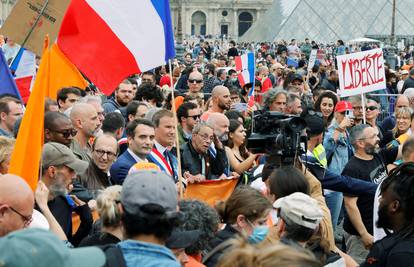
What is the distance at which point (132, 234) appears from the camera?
3.27m

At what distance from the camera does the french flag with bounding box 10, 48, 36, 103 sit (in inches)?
367

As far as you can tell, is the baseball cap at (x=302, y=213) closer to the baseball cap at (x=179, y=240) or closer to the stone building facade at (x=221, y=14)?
the baseball cap at (x=179, y=240)

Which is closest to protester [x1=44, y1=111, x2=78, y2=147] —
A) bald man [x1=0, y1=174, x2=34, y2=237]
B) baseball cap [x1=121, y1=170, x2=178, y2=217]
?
bald man [x1=0, y1=174, x2=34, y2=237]

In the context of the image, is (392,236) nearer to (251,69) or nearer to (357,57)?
(357,57)

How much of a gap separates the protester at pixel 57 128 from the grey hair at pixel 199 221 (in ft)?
5.78

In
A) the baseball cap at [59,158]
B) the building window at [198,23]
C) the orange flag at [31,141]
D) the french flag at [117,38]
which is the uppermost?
the french flag at [117,38]

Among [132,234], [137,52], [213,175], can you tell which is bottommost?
[213,175]

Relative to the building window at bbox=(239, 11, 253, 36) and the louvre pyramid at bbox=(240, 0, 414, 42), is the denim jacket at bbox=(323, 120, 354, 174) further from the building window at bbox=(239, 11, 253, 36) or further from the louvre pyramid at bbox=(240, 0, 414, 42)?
the building window at bbox=(239, 11, 253, 36)

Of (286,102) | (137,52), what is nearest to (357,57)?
(286,102)

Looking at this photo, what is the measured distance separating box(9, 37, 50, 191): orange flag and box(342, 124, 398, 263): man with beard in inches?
107

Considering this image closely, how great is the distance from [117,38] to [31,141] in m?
2.16

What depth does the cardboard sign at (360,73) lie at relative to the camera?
414 inches

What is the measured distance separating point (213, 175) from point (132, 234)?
3.95 m

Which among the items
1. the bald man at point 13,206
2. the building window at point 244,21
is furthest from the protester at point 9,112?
the building window at point 244,21
